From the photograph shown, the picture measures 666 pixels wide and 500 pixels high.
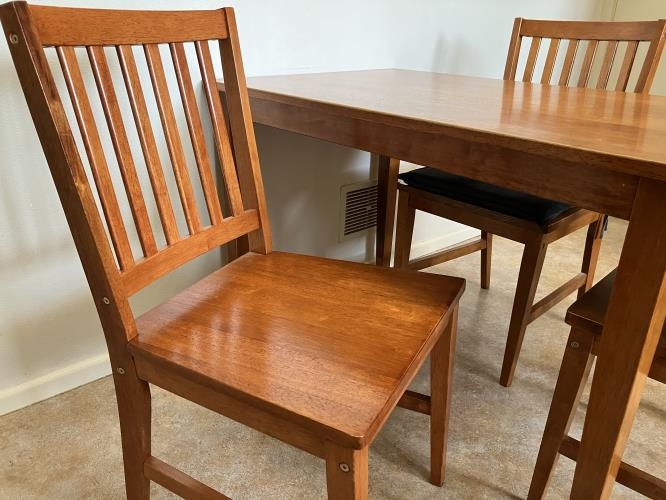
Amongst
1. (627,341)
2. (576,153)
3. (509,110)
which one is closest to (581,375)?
(627,341)

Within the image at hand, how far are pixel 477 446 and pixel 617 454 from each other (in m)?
0.44

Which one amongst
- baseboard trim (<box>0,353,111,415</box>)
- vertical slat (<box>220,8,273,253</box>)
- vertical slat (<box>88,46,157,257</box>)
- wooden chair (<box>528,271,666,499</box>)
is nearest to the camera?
vertical slat (<box>88,46,157,257</box>)

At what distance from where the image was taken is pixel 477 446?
1287 millimetres

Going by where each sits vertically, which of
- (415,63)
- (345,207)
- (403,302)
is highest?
(415,63)

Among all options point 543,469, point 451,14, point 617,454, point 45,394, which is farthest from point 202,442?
point 451,14

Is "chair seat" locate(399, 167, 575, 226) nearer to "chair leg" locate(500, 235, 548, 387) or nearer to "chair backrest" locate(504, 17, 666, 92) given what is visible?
"chair leg" locate(500, 235, 548, 387)

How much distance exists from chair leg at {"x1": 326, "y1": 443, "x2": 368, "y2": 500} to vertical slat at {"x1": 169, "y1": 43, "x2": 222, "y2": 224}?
498 mm

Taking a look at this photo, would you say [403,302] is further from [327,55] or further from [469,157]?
[327,55]

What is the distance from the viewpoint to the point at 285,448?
1255 millimetres

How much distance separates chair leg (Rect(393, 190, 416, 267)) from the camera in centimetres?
161

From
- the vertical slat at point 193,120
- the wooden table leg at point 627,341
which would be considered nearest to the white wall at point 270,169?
the vertical slat at point 193,120

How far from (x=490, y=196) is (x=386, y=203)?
16.6 inches

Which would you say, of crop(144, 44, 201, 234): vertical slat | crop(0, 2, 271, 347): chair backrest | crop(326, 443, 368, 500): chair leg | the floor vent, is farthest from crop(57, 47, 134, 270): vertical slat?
the floor vent

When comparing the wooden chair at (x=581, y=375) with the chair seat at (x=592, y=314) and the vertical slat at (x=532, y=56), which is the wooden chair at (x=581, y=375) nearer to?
the chair seat at (x=592, y=314)
